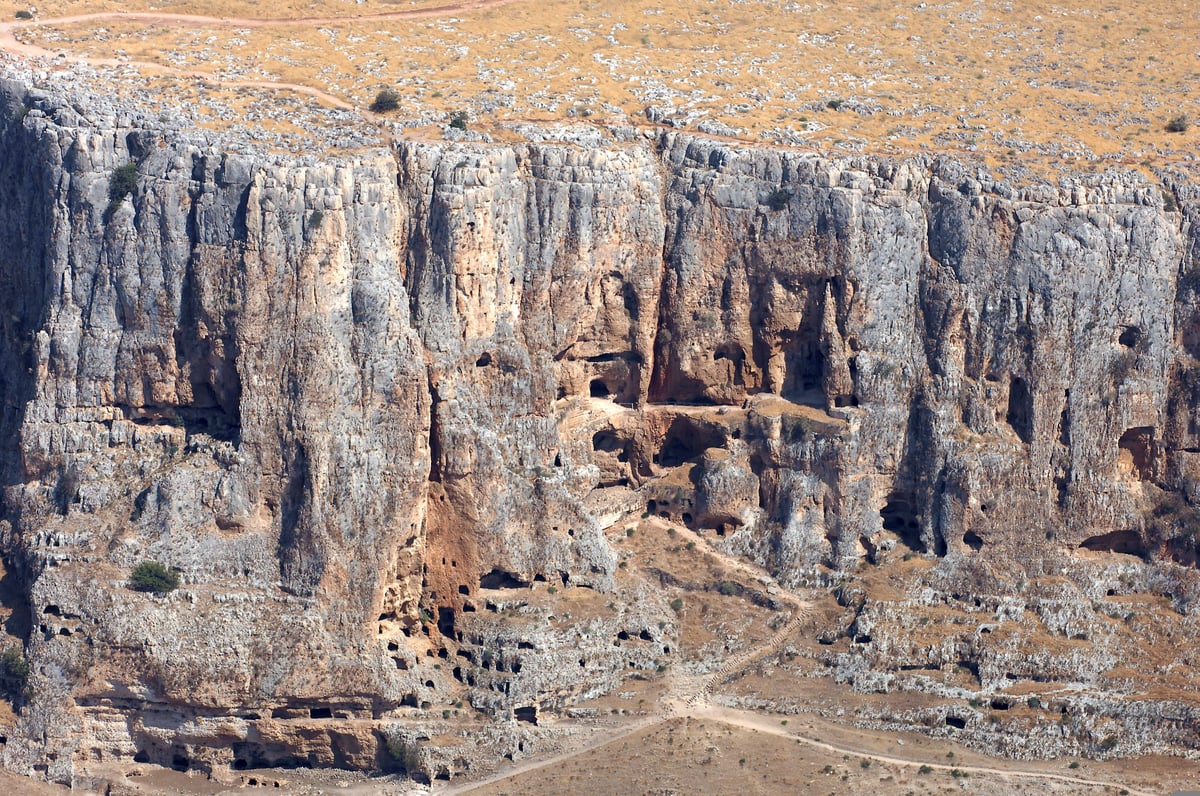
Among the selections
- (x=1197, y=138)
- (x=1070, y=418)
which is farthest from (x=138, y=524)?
(x=1197, y=138)

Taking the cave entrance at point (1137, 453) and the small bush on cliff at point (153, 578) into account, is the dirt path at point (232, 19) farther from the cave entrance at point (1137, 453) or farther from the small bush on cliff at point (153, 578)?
the cave entrance at point (1137, 453)

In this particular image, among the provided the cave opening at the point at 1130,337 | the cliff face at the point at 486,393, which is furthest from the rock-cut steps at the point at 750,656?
the cave opening at the point at 1130,337

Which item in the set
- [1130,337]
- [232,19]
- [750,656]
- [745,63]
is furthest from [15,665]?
[1130,337]

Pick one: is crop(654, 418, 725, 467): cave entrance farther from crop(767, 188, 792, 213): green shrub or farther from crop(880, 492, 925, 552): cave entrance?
crop(767, 188, 792, 213): green shrub

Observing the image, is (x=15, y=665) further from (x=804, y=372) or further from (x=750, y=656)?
(x=804, y=372)

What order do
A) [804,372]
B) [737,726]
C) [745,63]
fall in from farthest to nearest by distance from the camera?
[745,63] → [804,372] → [737,726]

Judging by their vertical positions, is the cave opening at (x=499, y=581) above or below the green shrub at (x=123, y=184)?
below

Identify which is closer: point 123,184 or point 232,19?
point 123,184
